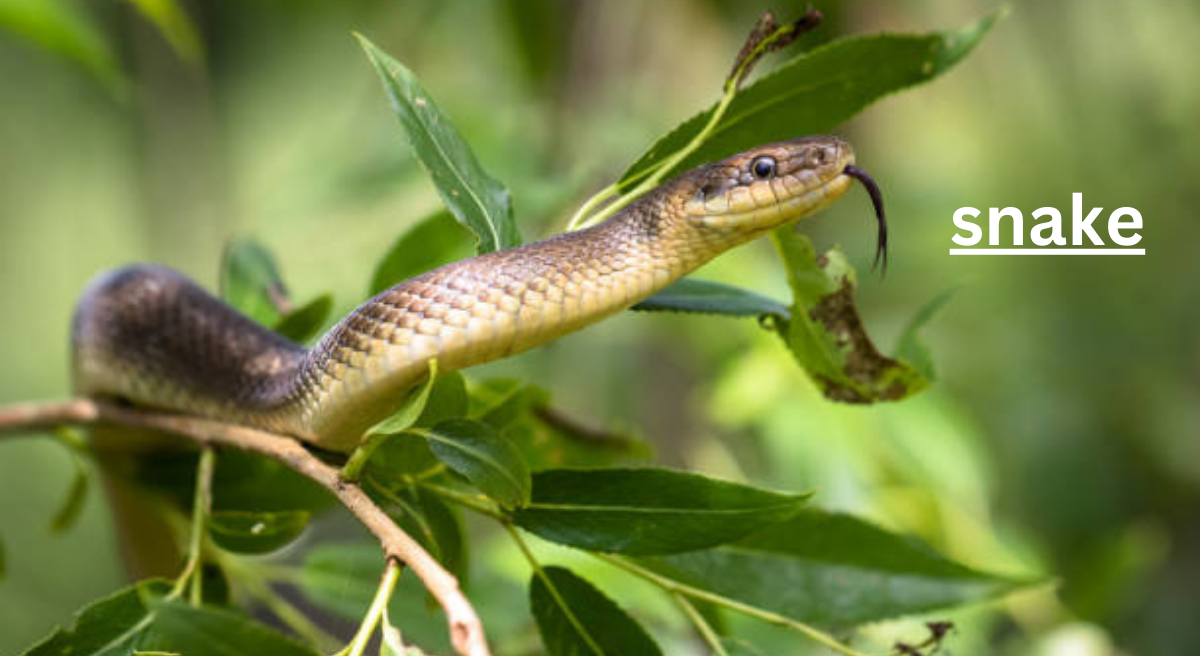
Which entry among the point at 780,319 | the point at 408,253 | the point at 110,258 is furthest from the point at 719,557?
the point at 110,258

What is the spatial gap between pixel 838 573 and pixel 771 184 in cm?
37

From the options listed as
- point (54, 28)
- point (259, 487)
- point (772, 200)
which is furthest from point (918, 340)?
point (54, 28)

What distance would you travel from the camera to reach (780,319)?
120 cm

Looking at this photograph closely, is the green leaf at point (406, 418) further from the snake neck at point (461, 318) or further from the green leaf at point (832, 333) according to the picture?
the green leaf at point (832, 333)

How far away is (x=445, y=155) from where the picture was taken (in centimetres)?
106

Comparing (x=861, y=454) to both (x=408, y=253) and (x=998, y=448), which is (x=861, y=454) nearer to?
(x=408, y=253)

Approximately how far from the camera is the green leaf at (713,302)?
1.16 metres

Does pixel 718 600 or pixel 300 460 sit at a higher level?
pixel 300 460

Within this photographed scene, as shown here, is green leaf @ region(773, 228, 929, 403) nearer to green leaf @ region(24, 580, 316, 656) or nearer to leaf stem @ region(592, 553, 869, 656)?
leaf stem @ region(592, 553, 869, 656)

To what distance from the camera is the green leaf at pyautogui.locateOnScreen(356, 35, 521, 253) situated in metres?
1.03

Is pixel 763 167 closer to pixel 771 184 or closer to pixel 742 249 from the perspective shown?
pixel 771 184

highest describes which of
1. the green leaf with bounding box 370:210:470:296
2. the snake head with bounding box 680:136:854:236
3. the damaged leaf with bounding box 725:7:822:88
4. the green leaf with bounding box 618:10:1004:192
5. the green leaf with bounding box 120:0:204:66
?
the green leaf with bounding box 120:0:204:66

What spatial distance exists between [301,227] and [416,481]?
300cm

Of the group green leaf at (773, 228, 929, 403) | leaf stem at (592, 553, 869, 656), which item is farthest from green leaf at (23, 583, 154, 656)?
green leaf at (773, 228, 929, 403)
